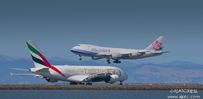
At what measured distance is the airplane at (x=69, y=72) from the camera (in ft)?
307

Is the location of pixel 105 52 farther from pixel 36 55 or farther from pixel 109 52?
pixel 36 55

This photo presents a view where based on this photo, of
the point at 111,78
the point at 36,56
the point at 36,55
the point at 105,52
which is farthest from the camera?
the point at 111,78

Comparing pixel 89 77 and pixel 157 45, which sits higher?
pixel 157 45

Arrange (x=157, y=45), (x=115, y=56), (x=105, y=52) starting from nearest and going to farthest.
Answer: (x=105, y=52), (x=115, y=56), (x=157, y=45)

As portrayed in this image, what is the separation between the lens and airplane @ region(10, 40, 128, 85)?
93438 mm

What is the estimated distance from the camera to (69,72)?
10138 centimetres

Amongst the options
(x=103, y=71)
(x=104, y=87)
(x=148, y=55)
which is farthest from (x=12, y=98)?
(x=148, y=55)

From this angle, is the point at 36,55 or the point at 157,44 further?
the point at 157,44

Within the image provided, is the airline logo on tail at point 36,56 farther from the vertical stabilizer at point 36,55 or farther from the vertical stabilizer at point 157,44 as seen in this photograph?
the vertical stabilizer at point 157,44

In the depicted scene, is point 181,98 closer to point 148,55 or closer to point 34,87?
point 148,55

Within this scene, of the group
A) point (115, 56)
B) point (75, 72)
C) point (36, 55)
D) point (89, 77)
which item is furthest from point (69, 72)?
point (115, 56)

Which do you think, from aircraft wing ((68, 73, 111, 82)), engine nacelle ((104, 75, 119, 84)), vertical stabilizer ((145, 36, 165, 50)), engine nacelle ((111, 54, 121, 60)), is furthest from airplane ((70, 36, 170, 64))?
engine nacelle ((104, 75, 119, 84))

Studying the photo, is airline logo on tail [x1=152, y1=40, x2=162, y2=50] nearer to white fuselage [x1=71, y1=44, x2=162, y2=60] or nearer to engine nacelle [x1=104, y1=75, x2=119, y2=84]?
white fuselage [x1=71, y1=44, x2=162, y2=60]

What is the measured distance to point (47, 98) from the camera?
7162 centimetres
